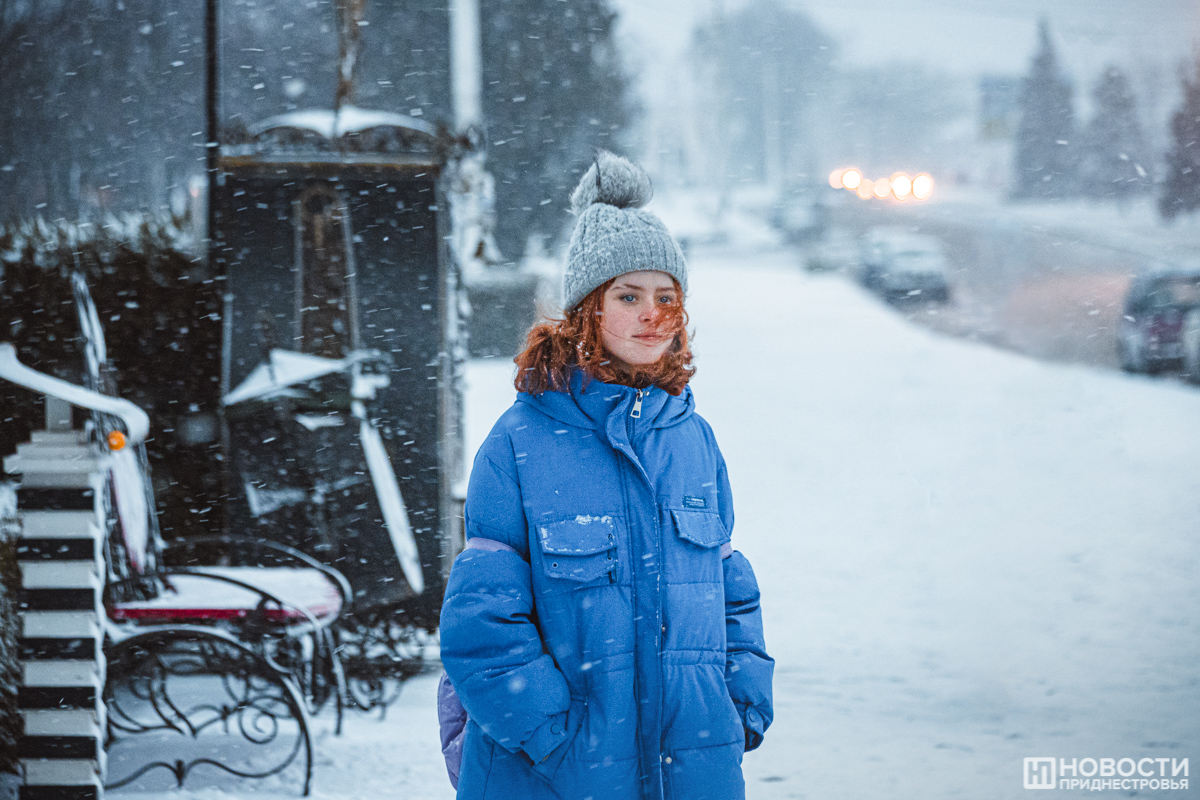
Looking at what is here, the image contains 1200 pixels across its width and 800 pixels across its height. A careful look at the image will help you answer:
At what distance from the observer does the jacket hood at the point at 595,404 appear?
5.58ft

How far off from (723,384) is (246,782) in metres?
9.18

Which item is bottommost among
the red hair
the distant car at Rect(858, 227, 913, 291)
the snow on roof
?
the red hair

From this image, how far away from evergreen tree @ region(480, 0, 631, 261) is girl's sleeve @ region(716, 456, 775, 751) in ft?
45.1

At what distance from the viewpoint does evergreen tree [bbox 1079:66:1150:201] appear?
24.7 metres

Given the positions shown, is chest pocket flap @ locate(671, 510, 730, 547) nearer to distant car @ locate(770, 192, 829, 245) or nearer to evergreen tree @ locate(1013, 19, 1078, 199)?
distant car @ locate(770, 192, 829, 245)

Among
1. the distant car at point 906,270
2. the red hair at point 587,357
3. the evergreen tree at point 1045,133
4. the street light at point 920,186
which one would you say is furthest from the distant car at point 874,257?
the red hair at point 587,357

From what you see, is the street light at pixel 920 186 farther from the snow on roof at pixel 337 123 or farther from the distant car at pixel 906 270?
the snow on roof at pixel 337 123

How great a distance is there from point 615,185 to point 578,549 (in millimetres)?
766

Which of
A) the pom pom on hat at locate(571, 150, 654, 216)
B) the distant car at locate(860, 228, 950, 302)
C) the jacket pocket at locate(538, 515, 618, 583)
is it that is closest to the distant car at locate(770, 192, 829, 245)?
the distant car at locate(860, 228, 950, 302)

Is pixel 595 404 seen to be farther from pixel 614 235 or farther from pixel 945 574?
pixel 945 574

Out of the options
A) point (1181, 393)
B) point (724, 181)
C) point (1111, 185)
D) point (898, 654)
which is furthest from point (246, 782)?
point (1111, 185)

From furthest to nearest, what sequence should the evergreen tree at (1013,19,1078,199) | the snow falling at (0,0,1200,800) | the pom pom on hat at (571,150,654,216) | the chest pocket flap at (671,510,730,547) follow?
1. the evergreen tree at (1013,19,1078,199)
2. the snow falling at (0,0,1200,800)
3. the pom pom on hat at (571,150,654,216)
4. the chest pocket flap at (671,510,730,547)

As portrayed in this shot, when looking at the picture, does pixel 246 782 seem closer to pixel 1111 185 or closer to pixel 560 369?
pixel 560 369

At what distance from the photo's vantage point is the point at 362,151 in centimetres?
405
